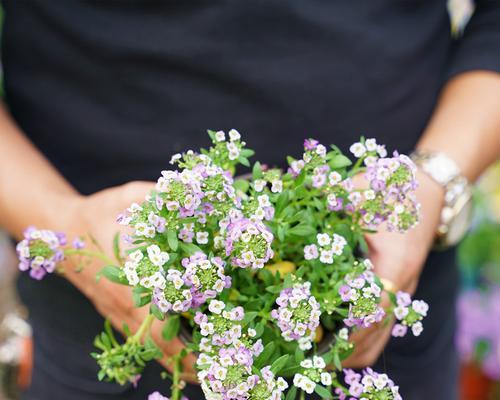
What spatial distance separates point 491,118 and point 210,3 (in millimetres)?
424

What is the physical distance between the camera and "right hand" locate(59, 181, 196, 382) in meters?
0.70

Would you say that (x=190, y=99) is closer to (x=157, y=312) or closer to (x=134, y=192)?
(x=134, y=192)

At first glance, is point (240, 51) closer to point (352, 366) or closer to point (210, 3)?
point (210, 3)

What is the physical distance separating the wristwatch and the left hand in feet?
0.21

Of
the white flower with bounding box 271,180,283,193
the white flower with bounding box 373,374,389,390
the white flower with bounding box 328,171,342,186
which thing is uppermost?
the white flower with bounding box 328,171,342,186

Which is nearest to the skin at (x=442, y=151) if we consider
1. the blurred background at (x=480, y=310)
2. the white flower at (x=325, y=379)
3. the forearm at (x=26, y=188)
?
the white flower at (x=325, y=379)

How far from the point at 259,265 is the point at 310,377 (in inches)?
3.8

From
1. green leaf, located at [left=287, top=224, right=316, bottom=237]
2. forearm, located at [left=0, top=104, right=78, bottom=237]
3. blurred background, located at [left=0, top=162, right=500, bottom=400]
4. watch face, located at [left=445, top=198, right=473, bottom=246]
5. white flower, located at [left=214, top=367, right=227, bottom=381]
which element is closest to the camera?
white flower, located at [left=214, top=367, right=227, bottom=381]

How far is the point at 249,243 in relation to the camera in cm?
51

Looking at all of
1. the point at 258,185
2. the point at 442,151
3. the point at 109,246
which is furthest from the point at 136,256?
the point at 442,151

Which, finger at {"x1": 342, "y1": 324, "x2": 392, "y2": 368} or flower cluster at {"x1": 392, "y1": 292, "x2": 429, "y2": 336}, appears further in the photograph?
finger at {"x1": 342, "y1": 324, "x2": 392, "y2": 368}

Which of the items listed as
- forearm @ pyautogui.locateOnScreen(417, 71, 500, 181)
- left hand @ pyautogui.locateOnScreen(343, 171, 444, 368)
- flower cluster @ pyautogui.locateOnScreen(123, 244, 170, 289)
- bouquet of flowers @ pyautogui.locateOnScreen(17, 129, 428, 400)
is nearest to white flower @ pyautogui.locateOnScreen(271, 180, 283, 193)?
bouquet of flowers @ pyautogui.locateOnScreen(17, 129, 428, 400)

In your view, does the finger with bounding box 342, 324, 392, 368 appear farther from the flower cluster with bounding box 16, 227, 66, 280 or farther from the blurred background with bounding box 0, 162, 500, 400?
the blurred background with bounding box 0, 162, 500, 400

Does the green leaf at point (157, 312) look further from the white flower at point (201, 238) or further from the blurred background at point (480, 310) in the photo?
the blurred background at point (480, 310)
